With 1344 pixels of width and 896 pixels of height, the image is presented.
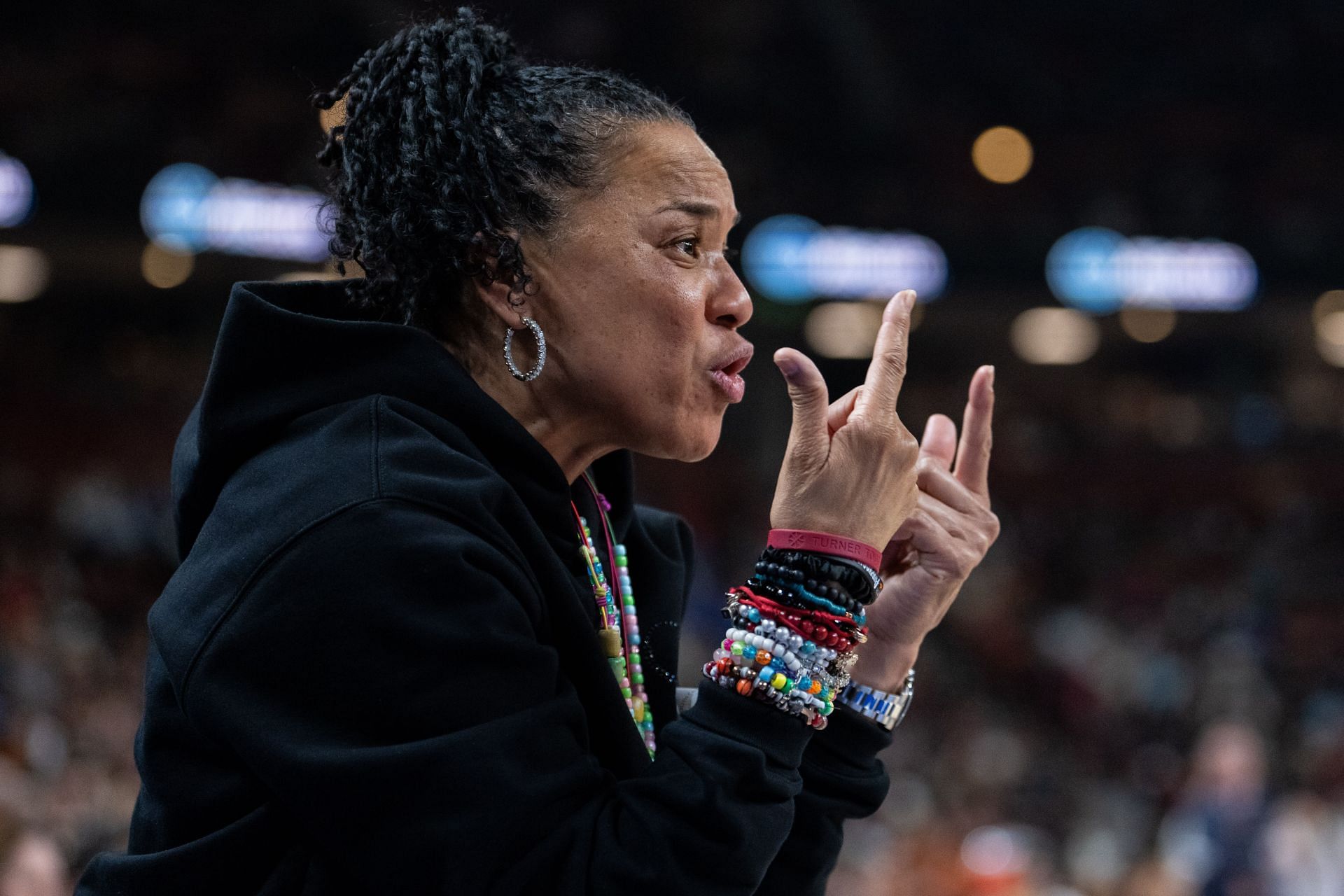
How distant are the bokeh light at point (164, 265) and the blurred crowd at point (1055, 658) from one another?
1039mm

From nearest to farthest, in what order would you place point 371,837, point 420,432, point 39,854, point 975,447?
point 371,837 < point 420,432 < point 975,447 < point 39,854

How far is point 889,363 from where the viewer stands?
1106 millimetres

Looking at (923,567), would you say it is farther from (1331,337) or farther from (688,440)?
(1331,337)

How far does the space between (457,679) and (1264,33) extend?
11151 millimetres

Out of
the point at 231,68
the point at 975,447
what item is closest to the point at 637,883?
the point at 975,447

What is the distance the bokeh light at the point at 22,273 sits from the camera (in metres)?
7.93

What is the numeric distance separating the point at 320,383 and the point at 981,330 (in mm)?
10803

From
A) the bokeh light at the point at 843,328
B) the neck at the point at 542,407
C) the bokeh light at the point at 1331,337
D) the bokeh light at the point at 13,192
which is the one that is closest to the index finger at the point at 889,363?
the neck at the point at 542,407

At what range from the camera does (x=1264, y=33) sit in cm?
1043

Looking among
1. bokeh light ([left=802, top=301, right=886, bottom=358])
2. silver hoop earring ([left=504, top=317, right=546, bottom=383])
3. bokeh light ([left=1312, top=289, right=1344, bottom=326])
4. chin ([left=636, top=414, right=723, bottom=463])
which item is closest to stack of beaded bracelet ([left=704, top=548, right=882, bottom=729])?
chin ([left=636, top=414, right=723, bottom=463])

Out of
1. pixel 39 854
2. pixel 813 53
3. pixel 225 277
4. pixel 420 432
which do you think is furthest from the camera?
pixel 813 53

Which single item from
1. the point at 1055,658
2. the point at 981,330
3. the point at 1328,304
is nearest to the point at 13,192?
the point at 1055,658

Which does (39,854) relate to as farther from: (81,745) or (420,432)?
(81,745)

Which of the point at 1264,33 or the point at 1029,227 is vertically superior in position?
the point at 1264,33
